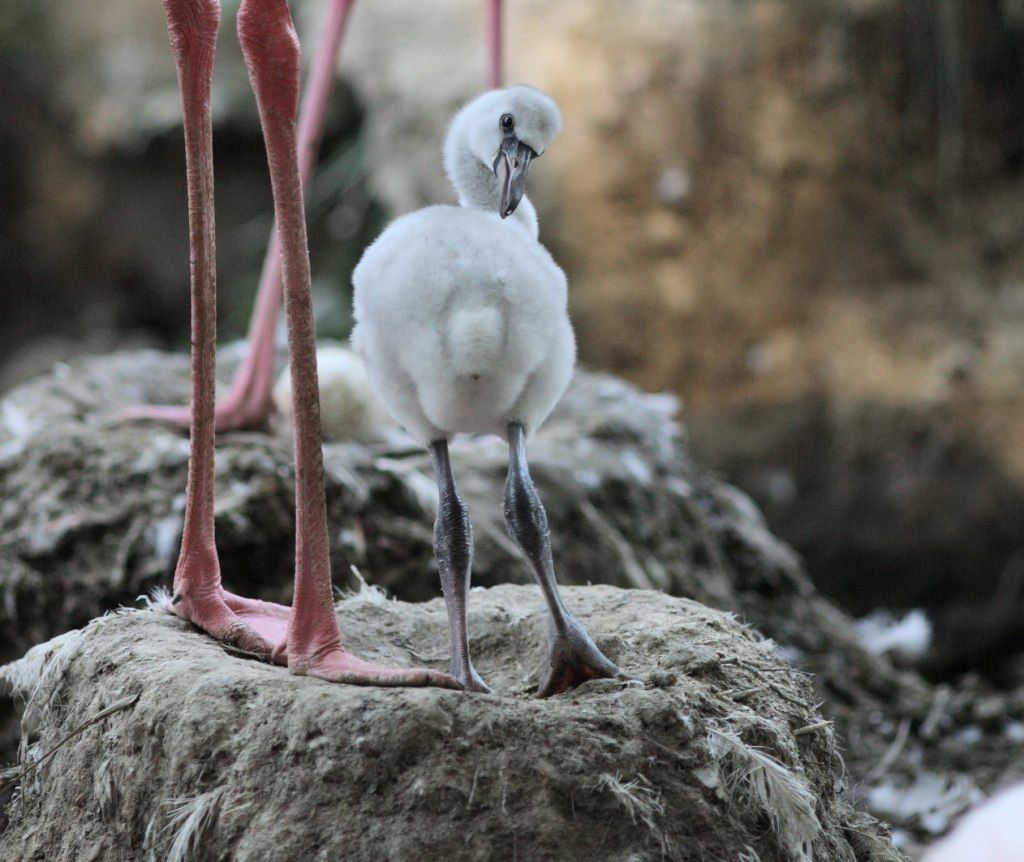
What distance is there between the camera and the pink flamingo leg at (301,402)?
5.01 ft

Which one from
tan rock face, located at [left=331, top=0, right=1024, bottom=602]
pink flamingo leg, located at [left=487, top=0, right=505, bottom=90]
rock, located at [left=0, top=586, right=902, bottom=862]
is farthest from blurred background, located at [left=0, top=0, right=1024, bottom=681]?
rock, located at [left=0, top=586, right=902, bottom=862]

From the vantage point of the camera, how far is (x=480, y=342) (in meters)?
1.45

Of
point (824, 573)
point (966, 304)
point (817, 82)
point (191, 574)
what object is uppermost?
point (817, 82)

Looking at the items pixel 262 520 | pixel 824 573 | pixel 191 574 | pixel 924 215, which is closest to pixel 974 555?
pixel 824 573

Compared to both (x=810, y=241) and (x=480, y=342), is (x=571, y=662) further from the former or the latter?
(x=810, y=241)

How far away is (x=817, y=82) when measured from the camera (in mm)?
4312

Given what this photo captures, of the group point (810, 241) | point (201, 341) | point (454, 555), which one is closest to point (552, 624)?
point (454, 555)

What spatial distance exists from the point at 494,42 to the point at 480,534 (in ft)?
3.58

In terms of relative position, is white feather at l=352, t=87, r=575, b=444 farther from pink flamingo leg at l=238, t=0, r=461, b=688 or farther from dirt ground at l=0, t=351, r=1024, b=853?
dirt ground at l=0, t=351, r=1024, b=853

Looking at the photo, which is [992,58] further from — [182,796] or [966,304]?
[182,796]

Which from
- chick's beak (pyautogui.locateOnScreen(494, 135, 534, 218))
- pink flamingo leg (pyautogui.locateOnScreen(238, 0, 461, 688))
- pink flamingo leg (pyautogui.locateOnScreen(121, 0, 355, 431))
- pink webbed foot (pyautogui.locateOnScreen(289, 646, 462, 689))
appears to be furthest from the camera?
pink flamingo leg (pyautogui.locateOnScreen(121, 0, 355, 431))

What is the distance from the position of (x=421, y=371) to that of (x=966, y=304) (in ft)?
10.2

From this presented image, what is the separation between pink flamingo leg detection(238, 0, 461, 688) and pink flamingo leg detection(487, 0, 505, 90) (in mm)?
1313

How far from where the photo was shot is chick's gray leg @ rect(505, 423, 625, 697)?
4.92 ft
